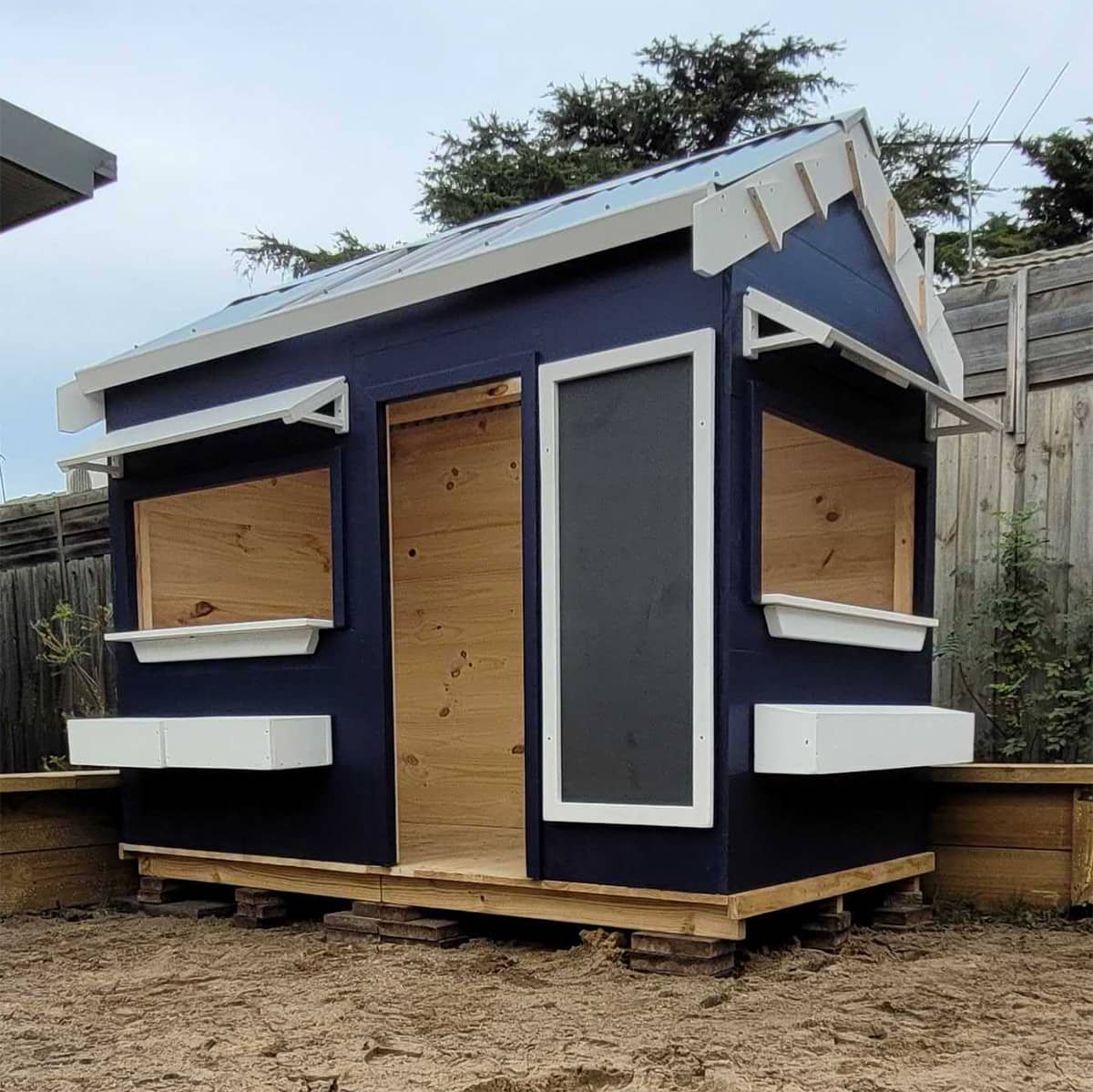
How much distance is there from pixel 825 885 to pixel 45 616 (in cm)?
501

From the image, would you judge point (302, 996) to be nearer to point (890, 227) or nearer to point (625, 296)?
point (625, 296)

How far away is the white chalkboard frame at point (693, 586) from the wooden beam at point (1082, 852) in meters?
1.50

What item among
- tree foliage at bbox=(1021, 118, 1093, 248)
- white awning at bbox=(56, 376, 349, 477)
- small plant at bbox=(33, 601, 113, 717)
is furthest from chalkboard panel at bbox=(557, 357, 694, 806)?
tree foliage at bbox=(1021, 118, 1093, 248)

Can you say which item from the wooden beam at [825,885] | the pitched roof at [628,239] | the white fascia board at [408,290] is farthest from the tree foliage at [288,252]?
the wooden beam at [825,885]

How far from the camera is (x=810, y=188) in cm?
343

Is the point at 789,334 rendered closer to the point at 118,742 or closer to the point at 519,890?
the point at 519,890

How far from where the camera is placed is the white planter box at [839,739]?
3014 millimetres

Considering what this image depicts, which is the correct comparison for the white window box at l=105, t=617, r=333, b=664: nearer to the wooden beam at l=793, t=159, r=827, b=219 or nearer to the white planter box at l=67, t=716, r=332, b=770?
the white planter box at l=67, t=716, r=332, b=770

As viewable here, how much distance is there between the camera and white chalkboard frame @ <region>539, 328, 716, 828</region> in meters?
3.03

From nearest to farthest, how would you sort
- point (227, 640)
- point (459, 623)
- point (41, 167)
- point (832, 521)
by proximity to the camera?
point (41, 167) → point (227, 640) → point (832, 521) → point (459, 623)

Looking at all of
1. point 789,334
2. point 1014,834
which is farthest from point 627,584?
point 1014,834

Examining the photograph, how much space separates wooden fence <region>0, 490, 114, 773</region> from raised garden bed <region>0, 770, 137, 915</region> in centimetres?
210

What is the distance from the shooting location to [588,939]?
10.8 feet

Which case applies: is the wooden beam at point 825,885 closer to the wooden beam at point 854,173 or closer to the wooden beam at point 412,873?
the wooden beam at point 412,873
